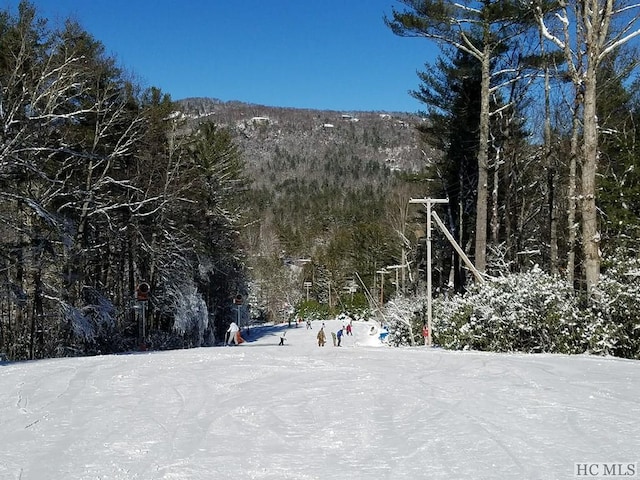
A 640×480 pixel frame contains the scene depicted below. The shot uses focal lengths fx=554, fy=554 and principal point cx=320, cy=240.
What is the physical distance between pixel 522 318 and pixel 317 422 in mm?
8194

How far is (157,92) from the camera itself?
31109mm

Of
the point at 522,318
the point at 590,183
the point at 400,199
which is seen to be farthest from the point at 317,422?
the point at 400,199

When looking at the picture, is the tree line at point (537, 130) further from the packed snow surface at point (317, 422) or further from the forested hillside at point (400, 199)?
the packed snow surface at point (317, 422)

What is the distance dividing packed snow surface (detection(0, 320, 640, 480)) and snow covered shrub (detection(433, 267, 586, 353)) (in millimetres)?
3146

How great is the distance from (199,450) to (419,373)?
437cm

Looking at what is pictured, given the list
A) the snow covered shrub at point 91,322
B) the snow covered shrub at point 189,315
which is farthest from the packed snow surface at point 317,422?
the snow covered shrub at point 189,315

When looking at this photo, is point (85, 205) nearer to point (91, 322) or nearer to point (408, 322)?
point (91, 322)

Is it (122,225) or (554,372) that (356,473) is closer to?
(554,372)

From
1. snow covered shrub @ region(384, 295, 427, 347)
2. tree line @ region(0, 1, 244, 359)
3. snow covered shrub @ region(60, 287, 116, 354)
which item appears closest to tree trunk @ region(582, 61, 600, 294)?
snow covered shrub @ region(384, 295, 427, 347)

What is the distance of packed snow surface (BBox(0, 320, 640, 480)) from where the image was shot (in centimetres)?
388

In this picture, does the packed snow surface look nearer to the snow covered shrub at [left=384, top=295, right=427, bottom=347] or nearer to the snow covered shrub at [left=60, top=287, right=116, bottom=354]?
the snow covered shrub at [left=60, top=287, right=116, bottom=354]

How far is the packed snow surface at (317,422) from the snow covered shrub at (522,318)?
3.15 meters

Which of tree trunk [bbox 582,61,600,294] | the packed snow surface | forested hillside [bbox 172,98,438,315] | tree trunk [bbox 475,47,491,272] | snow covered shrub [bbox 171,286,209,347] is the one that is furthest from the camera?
forested hillside [bbox 172,98,438,315]

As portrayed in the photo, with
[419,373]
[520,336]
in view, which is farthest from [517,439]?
[520,336]
